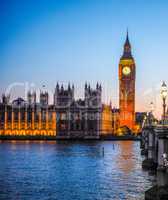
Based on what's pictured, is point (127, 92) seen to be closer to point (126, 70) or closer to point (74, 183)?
point (126, 70)

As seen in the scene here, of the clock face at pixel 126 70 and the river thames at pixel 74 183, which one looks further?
the clock face at pixel 126 70

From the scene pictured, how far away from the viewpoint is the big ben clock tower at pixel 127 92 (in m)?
174

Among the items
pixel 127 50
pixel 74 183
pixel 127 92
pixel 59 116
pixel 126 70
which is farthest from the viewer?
pixel 127 50

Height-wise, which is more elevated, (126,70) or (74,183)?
(126,70)

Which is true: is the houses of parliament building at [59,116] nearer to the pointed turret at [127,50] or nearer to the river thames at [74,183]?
the pointed turret at [127,50]

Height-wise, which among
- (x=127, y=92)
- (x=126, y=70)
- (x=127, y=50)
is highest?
(x=127, y=50)

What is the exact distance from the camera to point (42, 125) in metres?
157

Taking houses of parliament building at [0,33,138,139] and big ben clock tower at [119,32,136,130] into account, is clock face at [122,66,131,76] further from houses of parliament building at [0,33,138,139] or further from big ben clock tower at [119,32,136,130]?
houses of parliament building at [0,33,138,139]

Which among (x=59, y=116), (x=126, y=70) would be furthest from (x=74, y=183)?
(x=126, y=70)

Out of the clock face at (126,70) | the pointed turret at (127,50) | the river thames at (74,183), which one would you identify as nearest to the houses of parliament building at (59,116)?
A: the clock face at (126,70)

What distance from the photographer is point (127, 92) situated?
177 m

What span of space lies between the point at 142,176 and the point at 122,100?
136876 mm

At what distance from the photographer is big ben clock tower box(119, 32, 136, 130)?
173750 millimetres

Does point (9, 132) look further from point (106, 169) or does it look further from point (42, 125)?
point (106, 169)
